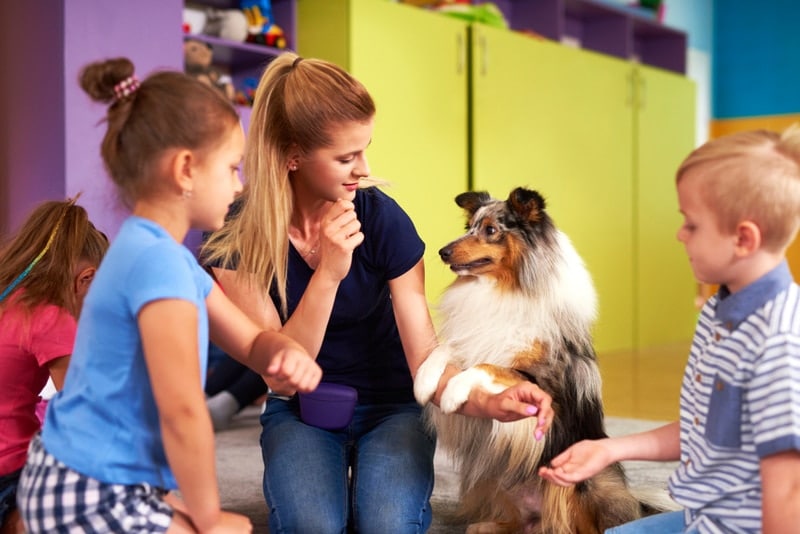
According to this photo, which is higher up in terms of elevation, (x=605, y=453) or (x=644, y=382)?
(x=605, y=453)

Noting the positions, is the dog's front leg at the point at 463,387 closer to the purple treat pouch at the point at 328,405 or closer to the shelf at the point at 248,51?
the purple treat pouch at the point at 328,405

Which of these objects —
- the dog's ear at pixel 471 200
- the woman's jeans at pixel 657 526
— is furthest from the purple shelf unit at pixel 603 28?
the woman's jeans at pixel 657 526

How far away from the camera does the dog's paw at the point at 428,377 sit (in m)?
1.86

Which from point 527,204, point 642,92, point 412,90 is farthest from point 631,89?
point 527,204

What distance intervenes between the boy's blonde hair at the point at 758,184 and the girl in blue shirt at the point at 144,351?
663 mm

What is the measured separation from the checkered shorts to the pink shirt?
0.57 meters

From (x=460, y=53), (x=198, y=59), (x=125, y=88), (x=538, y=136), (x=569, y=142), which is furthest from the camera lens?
(x=569, y=142)

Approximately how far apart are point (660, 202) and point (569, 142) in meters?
1.24

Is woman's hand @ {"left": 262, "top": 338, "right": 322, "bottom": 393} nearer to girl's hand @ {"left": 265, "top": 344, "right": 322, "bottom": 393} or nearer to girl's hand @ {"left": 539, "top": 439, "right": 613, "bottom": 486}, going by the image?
girl's hand @ {"left": 265, "top": 344, "right": 322, "bottom": 393}

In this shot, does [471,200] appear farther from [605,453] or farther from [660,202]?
[660,202]

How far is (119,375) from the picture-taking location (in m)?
1.21

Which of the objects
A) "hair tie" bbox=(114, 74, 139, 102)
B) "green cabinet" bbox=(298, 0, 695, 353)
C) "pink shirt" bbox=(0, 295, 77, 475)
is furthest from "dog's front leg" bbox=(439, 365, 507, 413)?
"green cabinet" bbox=(298, 0, 695, 353)

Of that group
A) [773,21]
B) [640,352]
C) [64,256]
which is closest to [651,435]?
[64,256]

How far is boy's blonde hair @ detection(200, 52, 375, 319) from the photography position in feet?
5.89
